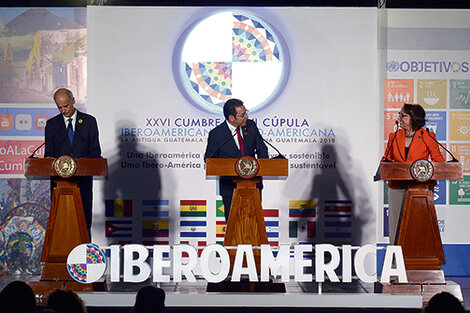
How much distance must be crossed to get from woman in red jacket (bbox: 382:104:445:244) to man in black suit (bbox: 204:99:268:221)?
3.61 ft

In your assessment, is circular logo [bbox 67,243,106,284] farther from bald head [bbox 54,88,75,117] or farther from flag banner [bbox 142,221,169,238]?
flag banner [bbox 142,221,169,238]

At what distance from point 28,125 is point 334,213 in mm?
3246

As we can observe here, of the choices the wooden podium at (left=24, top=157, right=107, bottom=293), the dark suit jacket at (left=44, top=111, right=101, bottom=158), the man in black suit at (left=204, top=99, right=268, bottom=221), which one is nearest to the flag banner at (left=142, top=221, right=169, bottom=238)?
the man in black suit at (left=204, top=99, right=268, bottom=221)

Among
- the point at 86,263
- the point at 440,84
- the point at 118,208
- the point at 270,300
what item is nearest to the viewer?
the point at 270,300

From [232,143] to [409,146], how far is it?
151cm

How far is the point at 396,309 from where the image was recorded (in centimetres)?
550

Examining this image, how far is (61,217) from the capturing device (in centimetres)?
555

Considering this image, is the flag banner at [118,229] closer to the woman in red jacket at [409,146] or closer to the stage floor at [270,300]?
the stage floor at [270,300]

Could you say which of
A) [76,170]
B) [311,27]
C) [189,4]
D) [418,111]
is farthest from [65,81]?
[418,111]

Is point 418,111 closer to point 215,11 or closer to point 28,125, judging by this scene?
point 215,11

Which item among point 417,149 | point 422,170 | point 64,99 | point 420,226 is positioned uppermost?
point 64,99

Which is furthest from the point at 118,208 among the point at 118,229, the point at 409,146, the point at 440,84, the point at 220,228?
the point at 440,84

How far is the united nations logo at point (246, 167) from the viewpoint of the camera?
18.1 feet

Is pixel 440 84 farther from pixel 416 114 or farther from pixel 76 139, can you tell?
pixel 76 139
